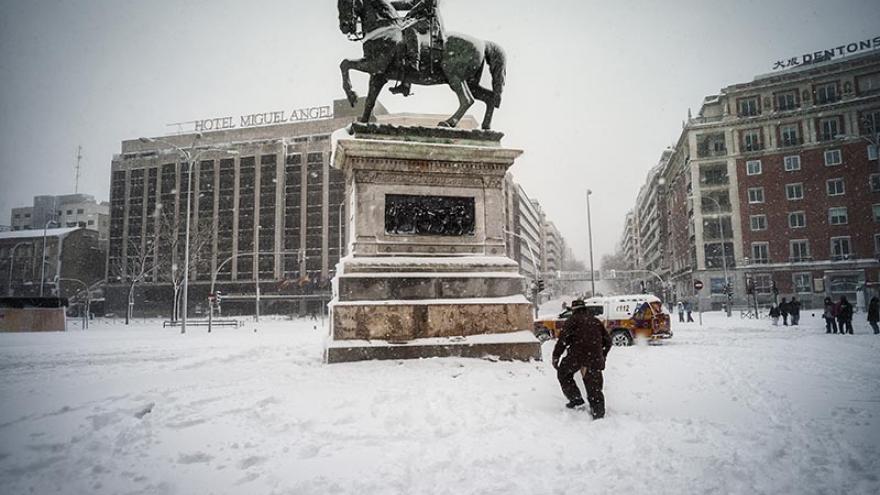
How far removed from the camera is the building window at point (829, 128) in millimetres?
48125

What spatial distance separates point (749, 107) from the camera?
52500 mm

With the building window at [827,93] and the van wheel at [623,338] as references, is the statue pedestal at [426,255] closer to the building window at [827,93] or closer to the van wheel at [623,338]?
the van wheel at [623,338]

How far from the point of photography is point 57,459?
425 cm

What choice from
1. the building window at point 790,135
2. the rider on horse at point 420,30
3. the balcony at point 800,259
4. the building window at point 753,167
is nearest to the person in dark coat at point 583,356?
the rider on horse at point 420,30

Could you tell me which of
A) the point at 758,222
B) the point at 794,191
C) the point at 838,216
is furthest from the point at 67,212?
the point at 838,216

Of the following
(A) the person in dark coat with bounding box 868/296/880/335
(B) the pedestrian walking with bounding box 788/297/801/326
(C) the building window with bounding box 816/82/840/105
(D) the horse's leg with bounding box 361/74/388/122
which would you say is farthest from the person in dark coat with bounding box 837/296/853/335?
(C) the building window with bounding box 816/82/840/105

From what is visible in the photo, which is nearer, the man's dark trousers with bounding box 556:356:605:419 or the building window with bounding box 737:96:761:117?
the man's dark trousers with bounding box 556:356:605:419

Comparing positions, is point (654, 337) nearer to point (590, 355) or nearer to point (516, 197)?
point (590, 355)

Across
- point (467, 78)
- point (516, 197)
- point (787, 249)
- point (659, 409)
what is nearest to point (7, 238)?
point (516, 197)

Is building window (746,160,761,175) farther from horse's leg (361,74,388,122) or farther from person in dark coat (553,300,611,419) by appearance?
person in dark coat (553,300,611,419)

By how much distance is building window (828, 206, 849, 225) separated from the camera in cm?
4697

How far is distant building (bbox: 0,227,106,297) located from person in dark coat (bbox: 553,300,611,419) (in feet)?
273

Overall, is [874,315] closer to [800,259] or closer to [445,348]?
[445,348]

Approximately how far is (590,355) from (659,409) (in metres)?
1.23
